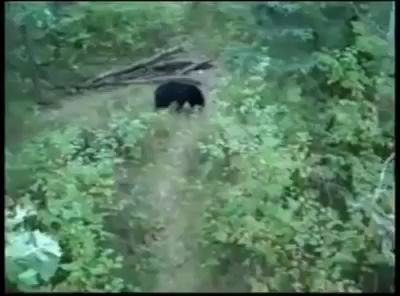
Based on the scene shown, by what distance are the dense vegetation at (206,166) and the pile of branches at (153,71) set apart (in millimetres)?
34

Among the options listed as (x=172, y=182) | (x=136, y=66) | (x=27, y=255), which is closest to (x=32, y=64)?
(x=136, y=66)

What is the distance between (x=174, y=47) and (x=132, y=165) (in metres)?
0.52

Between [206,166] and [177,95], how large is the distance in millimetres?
265

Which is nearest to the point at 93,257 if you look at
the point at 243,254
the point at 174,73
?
the point at 243,254

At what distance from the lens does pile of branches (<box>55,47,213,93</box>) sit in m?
2.27

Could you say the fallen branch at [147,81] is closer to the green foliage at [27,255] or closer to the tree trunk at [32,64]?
the tree trunk at [32,64]

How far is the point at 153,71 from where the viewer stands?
7.67ft

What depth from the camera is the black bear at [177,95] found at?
7.38 ft

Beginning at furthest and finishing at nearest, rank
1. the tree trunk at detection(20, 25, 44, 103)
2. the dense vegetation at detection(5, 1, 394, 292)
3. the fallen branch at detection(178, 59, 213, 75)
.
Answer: the fallen branch at detection(178, 59, 213, 75)
the tree trunk at detection(20, 25, 44, 103)
the dense vegetation at detection(5, 1, 394, 292)

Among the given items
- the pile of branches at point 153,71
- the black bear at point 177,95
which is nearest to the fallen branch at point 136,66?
the pile of branches at point 153,71

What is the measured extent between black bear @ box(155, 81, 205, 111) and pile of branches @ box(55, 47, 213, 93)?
0.12 ft

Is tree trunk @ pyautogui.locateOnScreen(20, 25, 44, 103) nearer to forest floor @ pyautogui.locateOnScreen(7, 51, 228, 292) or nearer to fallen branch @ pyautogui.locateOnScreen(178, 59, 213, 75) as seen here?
forest floor @ pyautogui.locateOnScreen(7, 51, 228, 292)

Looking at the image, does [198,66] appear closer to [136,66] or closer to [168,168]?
[136,66]

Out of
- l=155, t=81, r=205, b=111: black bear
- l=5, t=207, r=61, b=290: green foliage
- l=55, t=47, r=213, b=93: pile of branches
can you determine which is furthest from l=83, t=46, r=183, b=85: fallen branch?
l=5, t=207, r=61, b=290: green foliage
